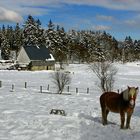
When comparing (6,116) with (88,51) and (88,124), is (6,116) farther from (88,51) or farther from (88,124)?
(88,51)

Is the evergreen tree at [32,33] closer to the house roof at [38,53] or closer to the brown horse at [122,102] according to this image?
the house roof at [38,53]

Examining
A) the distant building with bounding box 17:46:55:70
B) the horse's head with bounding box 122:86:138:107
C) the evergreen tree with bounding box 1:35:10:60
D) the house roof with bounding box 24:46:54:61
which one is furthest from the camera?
the evergreen tree with bounding box 1:35:10:60

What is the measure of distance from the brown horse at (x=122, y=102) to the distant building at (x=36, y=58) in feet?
257

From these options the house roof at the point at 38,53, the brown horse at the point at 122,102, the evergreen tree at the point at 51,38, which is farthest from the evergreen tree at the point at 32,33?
the brown horse at the point at 122,102

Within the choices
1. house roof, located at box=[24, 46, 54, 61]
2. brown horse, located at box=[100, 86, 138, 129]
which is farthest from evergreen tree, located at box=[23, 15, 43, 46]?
brown horse, located at box=[100, 86, 138, 129]

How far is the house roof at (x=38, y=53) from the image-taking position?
Answer: 94500 millimetres

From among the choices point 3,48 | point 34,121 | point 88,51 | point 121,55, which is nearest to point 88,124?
point 34,121

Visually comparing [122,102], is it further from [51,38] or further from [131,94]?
[51,38]

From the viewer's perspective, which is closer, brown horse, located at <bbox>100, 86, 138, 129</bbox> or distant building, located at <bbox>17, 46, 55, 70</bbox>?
brown horse, located at <bbox>100, 86, 138, 129</bbox>

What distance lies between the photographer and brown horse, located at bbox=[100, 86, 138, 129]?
1184 centimetres

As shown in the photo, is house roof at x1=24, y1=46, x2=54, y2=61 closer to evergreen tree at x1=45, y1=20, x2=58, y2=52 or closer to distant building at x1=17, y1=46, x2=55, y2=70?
distant building at x1=17, y1=46, x2=55, y2=70

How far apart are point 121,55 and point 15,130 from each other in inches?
5883

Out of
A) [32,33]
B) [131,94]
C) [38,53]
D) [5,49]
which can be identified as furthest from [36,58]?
[131,94]

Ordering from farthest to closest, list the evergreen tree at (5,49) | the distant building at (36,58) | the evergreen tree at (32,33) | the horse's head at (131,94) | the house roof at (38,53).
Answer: the evergreen tree at (5,49)
the evergreen tree at (32,33)
the house roof at (38,53)
the distant building at (36,58)
the horse's head at (131,94)
